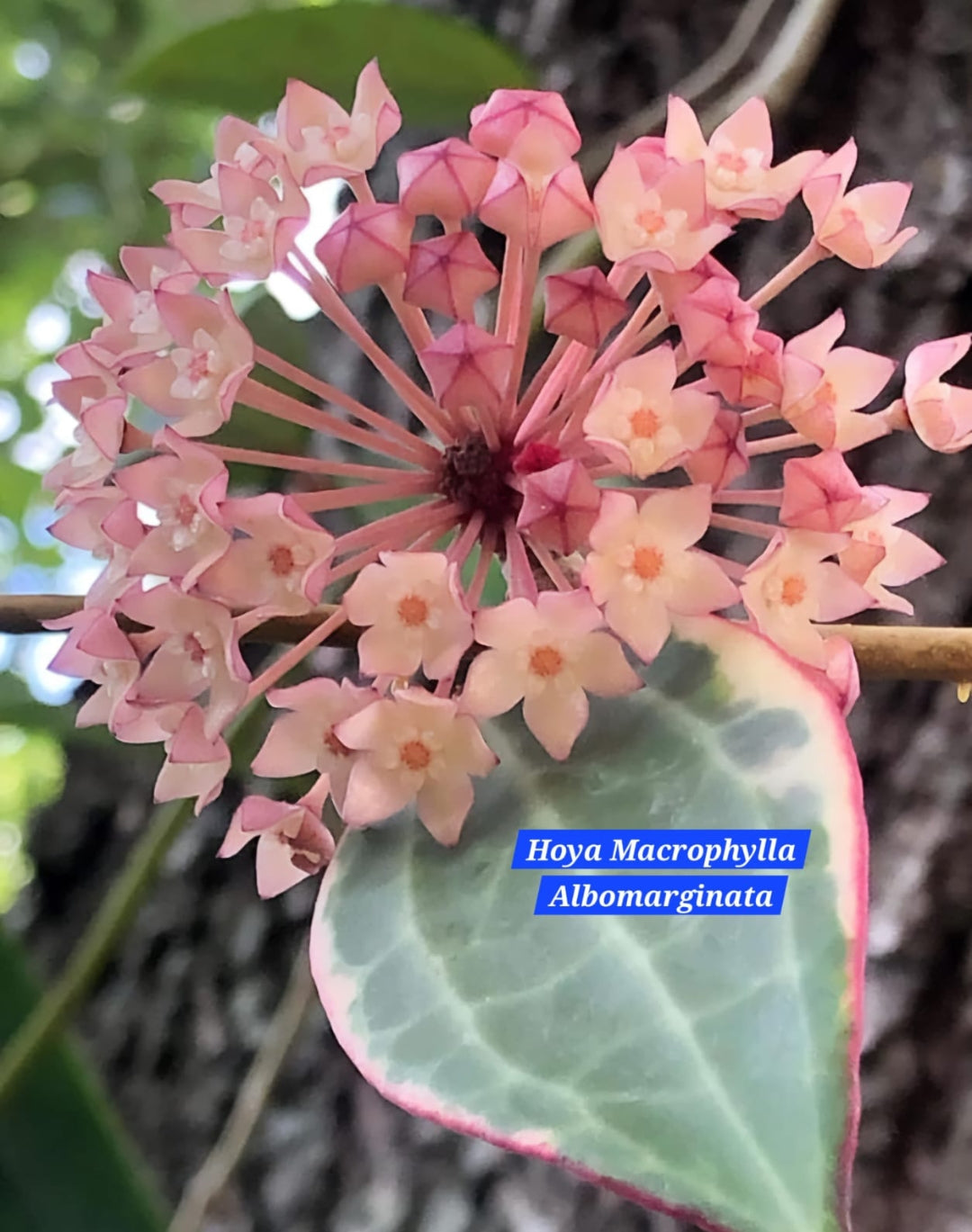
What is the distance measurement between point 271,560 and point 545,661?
0.29ft

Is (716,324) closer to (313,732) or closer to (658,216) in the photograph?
(658,216)

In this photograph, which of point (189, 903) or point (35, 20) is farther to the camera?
point (35, 20)

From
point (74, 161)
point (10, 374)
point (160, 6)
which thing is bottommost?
point (10, 374)

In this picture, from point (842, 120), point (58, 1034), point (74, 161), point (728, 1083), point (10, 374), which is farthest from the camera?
point (10, 374)

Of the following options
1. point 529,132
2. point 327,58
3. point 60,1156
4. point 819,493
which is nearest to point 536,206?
point 529,132

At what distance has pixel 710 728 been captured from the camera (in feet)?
1.19

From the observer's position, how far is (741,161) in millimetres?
396

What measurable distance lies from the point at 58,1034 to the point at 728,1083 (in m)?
0.54

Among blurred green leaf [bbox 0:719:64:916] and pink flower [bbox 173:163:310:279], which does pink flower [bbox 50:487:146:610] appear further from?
blurred green leaf [bbox 0:719:64:916]

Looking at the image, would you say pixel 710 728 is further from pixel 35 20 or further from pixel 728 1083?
pixel 35 20

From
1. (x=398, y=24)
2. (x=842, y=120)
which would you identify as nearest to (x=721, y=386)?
(x=398, y=24)

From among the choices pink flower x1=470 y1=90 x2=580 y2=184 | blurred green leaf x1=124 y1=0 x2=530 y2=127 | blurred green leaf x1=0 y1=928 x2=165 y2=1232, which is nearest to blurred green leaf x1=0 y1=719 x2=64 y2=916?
blurred green leaf x1=0 y1=928 x2=165 y2=1232

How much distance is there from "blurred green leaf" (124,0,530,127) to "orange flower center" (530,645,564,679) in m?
0.56

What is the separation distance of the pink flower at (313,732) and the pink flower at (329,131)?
0.17 meters
